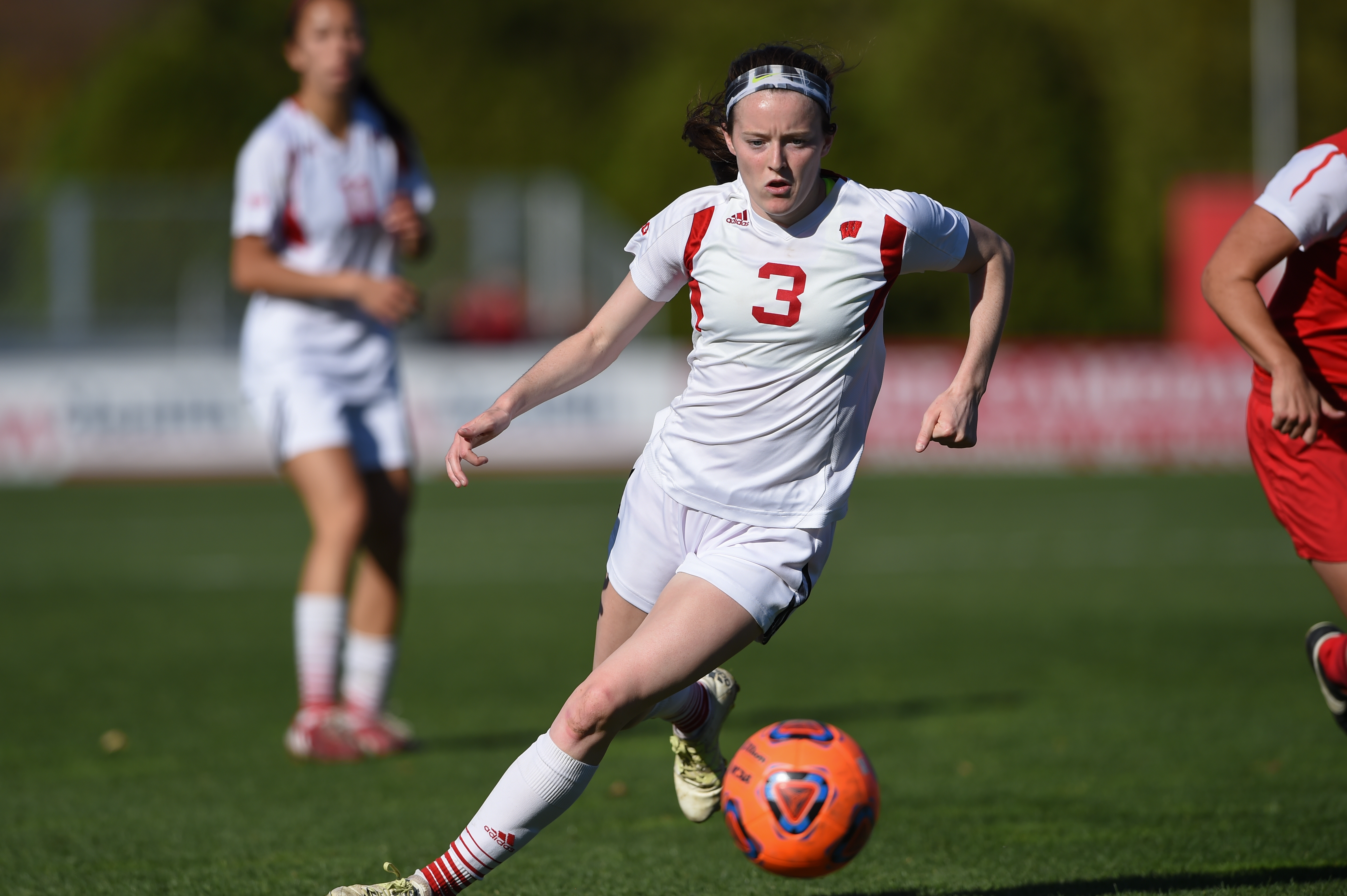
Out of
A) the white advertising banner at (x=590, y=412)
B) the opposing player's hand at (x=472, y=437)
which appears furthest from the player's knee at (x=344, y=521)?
the white advertising banner at (x=590, y=412)

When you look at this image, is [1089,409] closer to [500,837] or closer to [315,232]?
[315,232]

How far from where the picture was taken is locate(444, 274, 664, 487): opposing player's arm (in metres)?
3.90

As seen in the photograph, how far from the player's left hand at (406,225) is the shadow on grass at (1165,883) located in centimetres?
327

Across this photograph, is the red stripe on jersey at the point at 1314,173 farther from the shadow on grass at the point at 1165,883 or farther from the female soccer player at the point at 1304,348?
the shadow on grass at the point at 1165,883

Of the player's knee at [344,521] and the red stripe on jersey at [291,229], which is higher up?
the red stripe on jersey at [291,229]

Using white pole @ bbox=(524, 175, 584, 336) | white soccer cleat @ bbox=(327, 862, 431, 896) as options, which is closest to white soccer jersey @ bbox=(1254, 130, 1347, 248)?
white soccer cleat @ bbox=(327, 862, 431, 896)

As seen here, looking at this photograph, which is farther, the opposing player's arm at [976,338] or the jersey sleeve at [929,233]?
the jersey sleeve at [929,233]

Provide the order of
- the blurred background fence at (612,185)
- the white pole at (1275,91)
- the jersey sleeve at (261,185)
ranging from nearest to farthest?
the jersey sleeve at (261,185) → the blurred background fence at (612,185) → the white pole at (1275,91)

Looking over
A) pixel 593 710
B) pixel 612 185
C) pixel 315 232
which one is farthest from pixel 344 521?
pixel 612 185

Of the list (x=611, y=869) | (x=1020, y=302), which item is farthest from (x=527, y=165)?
(x=611, y=869)

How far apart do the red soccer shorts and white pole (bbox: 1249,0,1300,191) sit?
109 feet

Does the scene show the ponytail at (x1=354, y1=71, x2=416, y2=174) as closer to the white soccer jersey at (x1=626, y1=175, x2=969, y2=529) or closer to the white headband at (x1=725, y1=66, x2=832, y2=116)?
the white soccer jersey at (x1=626, y1=175, x2=969, y2=529)

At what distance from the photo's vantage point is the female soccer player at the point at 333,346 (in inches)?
243

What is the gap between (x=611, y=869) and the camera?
4.54m
